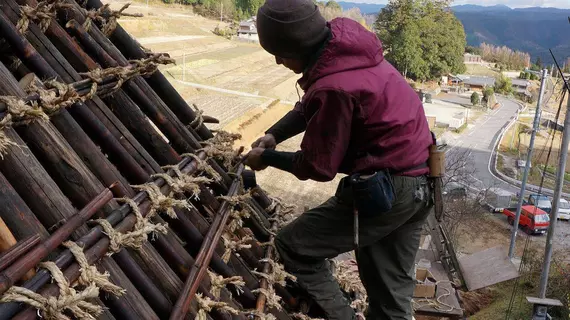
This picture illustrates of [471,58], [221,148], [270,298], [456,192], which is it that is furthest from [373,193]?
[471,58]

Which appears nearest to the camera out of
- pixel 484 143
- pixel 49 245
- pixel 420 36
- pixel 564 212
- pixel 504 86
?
pixel 49 245

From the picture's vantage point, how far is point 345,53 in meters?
2.57

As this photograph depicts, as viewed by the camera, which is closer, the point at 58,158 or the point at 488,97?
the point at 58,158

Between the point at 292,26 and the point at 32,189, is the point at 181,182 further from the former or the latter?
the point at 292,26

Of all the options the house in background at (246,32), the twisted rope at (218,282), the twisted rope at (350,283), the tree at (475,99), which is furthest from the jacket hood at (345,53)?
the house in background at (246,32)

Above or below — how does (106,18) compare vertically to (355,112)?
above

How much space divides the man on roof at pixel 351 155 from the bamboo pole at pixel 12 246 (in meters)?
1.34

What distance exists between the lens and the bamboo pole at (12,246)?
148 cm

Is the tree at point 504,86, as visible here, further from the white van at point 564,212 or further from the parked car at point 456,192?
the parked car at point 456,192

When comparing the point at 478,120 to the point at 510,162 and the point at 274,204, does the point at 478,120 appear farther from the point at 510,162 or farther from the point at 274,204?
the point at 274,204

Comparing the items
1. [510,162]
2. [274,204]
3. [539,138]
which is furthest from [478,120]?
[274,204]

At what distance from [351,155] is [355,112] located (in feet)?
0.99

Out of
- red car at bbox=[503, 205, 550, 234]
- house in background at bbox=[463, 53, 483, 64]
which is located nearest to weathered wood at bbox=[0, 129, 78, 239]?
red car at bbox=[503, 205, 550, 234]

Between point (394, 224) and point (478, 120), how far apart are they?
45.9 meters
